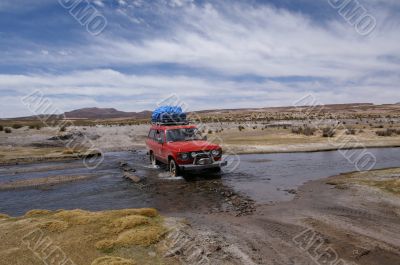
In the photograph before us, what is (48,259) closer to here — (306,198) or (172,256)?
(172,256)

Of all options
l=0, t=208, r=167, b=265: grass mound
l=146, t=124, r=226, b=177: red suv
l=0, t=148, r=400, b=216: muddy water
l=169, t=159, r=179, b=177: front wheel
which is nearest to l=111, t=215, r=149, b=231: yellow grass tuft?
l=0, t=208, r=167, b=265: grass mound

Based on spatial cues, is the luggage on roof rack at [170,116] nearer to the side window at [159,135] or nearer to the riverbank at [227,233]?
the side window at [159,135]

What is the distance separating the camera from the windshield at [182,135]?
55.8ft

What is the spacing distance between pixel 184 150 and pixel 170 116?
15.9 ft

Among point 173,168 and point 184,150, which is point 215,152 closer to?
point 184,150

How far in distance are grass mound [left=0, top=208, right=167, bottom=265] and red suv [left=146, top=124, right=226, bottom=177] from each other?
620cm

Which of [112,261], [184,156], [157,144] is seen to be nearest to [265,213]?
[112,261]

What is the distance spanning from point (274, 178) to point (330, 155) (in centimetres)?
888

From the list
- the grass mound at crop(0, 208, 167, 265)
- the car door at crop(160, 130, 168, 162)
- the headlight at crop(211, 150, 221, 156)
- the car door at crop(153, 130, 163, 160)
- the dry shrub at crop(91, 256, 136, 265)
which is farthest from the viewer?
the car door at crop(153, 130, 163, 160)

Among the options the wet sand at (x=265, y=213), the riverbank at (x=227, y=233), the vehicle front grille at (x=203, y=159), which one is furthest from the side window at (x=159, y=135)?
the riverbank at (x=227, y=233)

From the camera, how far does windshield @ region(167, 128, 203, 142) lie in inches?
670

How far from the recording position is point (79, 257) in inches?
256

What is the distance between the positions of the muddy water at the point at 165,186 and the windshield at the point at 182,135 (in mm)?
1754

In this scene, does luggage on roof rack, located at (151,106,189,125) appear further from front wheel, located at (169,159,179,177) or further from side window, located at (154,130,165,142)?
front wheel, located at (169,159,179,177)
